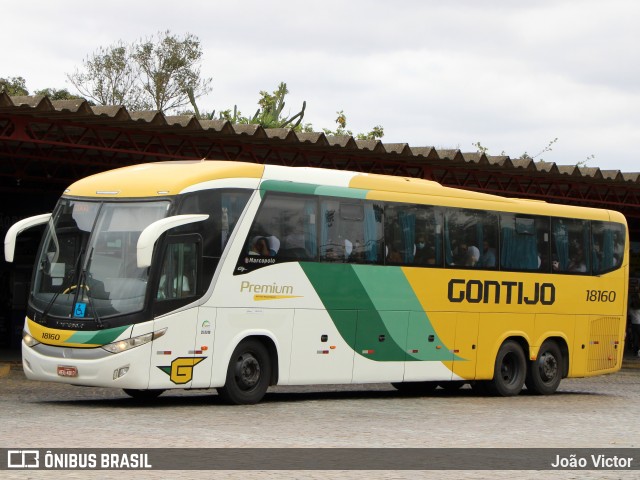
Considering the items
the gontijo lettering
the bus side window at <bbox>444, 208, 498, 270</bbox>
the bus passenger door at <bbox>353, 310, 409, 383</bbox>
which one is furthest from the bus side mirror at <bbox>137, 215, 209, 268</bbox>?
the gontijo lettering

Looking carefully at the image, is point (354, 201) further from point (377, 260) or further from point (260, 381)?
point (260, 381)

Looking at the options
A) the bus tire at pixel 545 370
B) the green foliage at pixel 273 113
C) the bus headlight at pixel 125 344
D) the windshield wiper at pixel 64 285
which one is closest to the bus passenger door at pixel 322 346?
the bus headlight at pixel 125 344

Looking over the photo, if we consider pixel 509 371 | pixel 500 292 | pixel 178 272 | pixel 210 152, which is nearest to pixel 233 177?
pixel 178 272

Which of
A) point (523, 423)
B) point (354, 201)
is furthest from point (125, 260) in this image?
point (523, 423)

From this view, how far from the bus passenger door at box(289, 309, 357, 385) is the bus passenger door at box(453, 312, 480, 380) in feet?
8.68

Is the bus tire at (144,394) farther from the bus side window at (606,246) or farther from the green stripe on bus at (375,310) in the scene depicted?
the bus side window at (606,246)

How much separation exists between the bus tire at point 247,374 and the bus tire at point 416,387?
501 cm

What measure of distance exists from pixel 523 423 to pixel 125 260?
217 inches

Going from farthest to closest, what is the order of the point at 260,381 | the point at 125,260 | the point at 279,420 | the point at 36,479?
1. the point at 260,381
2. the point at 125,260
3. the point at 279,420
4. the point at 36,479

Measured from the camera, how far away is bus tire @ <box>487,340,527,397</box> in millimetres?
22406

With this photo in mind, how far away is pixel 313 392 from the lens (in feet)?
74.4

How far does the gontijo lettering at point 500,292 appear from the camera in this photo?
70.4 ft

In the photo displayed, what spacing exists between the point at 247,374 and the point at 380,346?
2820mm

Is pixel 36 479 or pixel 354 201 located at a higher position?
pixel 354 201
